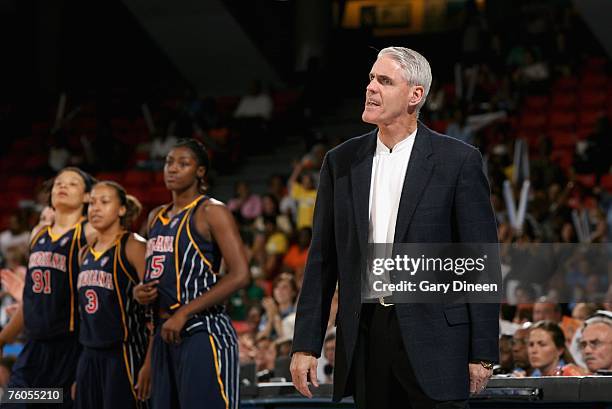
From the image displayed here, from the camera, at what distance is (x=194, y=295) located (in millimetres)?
4578

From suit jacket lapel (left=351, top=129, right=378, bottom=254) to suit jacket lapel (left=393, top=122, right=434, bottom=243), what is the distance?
4.0 inches

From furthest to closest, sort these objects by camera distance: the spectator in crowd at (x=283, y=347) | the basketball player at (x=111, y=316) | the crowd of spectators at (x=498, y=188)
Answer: the spectator in crowd at (x=283, y=347) → the crowd of spectators at (x=498, y=188) → the basketball player at (x=111, y=316)

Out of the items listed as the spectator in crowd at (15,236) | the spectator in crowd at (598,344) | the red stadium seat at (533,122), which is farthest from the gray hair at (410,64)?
the red stadium seat at (533,122)

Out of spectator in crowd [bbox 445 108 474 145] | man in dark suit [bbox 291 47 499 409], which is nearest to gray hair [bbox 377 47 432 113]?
man in dark suit [bbox 291 47 499 409]

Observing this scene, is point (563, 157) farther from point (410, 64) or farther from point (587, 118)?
point (410, 64)

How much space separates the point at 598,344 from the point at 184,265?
2225 millimetres

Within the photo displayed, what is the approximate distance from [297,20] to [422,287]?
44.6ft

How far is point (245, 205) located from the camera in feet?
38.1

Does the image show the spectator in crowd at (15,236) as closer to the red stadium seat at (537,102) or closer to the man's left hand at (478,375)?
the red stadium seat at (537,102)

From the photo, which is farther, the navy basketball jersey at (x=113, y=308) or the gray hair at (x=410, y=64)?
the navy basketball jersey at (x=113, y=308)

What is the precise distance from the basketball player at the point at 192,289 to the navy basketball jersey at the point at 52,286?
2.61ft

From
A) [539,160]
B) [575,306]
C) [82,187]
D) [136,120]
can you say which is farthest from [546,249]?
[136,120]

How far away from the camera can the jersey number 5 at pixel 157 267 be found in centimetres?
466

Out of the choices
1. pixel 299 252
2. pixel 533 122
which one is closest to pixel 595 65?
pixel 533 122
